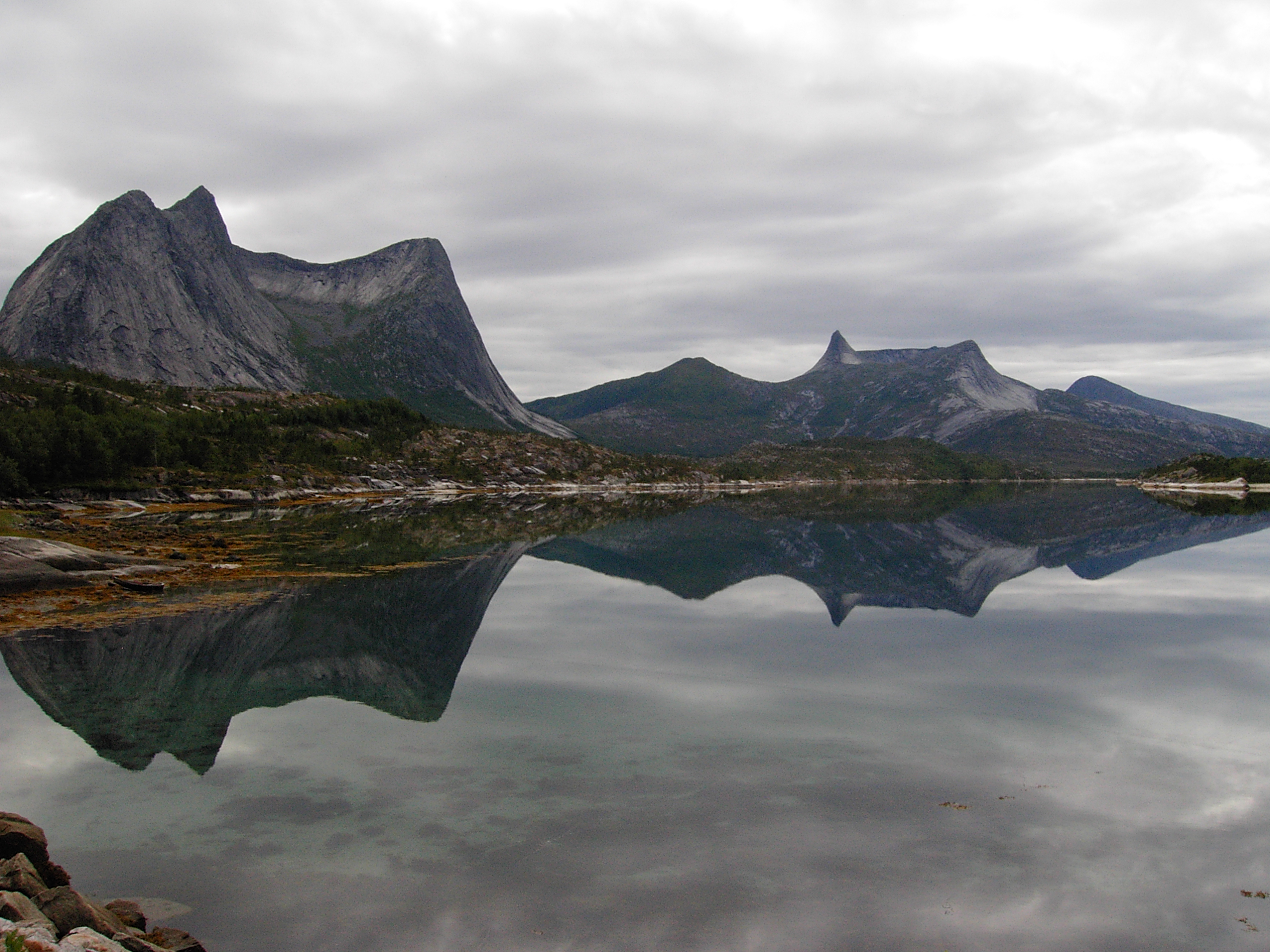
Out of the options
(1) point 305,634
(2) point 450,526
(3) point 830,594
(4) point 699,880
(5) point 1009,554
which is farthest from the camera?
(2) point 450,526

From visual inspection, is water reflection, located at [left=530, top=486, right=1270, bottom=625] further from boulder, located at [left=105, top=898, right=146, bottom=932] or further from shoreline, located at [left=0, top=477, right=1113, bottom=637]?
boulder, located at [left=105, top=898, right=146, bottom=932]

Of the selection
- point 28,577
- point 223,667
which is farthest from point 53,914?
point 28,577

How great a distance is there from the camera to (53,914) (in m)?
8.71

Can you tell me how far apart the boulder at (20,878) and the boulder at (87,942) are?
1224 millimetres

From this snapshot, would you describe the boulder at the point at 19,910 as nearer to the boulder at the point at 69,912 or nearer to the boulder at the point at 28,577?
the boulder at the point at 69,912

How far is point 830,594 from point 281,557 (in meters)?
31.8

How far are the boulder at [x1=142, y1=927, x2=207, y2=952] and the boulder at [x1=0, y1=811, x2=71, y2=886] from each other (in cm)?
152

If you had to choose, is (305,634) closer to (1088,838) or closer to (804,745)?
(804,745)

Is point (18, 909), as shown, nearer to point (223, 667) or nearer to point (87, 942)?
point (87, 942)

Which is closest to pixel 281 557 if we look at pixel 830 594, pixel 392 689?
pixel 392 689

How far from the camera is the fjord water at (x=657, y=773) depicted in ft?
35.9

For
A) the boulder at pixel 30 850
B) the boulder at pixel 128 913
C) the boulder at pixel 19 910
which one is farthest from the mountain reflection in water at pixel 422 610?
the boulder at pixel 19 910

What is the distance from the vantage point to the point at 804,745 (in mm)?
17562

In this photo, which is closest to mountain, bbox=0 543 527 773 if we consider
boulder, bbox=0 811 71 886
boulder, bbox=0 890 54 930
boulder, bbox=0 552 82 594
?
boulder, bbox=0 811 71 886
